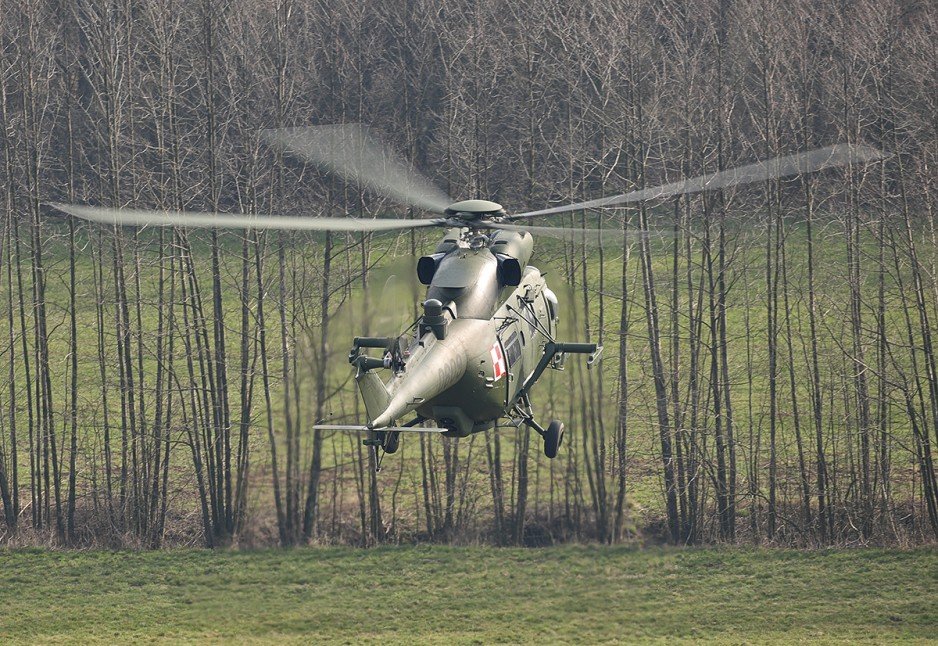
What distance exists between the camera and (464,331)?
51.2 ft

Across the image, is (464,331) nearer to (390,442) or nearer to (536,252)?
(390,442)

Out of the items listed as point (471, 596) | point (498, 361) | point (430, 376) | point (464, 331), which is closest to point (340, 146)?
point (471, 596)

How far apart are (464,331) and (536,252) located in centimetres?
1616

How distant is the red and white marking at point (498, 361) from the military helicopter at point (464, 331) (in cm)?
1

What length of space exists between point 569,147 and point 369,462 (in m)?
8.48

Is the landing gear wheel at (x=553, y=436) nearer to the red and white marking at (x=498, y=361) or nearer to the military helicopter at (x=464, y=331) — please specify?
the military helicopter at (x=464, y=331)

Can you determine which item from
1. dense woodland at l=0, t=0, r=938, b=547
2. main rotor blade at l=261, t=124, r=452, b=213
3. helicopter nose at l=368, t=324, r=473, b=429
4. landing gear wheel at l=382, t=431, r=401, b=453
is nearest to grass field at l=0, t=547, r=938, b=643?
dense woodland at l=0, t=0, r=938, b=547

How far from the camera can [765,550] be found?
30.7 metres

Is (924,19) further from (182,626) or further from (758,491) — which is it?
(182,626)

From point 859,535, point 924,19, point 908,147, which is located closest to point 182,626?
point 859,535

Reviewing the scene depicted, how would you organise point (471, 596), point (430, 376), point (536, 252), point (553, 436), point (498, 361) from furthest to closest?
point (536, 252) → point (471, 596) → point (553, 436) → point (498, 361) → point (430, 376)

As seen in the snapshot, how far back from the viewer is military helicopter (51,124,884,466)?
14.8 meters

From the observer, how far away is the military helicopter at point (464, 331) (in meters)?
14.8

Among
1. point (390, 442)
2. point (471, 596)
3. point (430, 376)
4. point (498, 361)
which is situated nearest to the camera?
point (430, 376)
